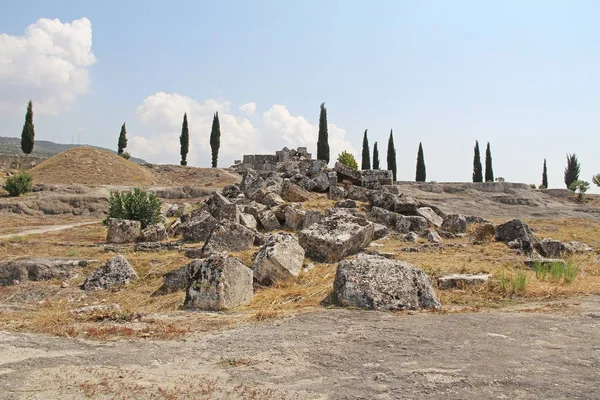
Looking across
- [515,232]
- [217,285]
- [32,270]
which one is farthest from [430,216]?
[32,270]

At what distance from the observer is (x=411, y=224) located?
1289 cm

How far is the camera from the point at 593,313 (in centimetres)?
528

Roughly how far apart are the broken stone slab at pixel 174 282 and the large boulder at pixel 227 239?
64.6 inches

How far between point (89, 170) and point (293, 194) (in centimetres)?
2316

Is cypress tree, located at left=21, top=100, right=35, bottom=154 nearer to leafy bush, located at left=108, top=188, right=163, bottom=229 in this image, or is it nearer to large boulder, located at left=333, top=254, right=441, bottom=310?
leafy bush, located at left=108, top=188, right=163, bottom=229

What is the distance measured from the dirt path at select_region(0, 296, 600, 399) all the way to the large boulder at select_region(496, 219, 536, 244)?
6704mm

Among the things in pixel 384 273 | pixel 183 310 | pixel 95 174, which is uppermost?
pixel 95 174

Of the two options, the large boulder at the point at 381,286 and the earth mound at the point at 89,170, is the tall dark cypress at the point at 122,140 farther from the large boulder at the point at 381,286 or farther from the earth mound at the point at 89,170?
the large boulder at the point at 381,286

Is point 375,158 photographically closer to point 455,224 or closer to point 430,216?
point 430,216

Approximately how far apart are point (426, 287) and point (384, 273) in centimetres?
54

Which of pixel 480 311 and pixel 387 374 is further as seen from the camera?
pixel 480 311

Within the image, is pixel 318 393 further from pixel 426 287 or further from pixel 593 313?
pixel 593 313

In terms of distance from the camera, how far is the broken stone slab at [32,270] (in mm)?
8008

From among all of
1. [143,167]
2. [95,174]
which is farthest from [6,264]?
[143,167]
